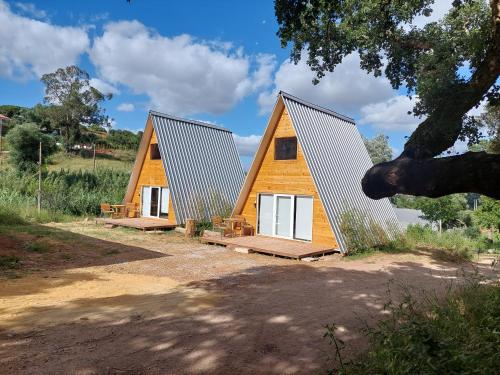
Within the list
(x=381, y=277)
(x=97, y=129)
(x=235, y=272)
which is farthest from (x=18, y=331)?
(x=97, y=129)

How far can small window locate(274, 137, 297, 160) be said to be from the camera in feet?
49.5

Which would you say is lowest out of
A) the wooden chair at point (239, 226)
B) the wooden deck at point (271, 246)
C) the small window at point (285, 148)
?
the wooden deck at point (271, 246)

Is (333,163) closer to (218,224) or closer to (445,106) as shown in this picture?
(218,224)

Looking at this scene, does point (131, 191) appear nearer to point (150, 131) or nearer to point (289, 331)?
point (150, 131)

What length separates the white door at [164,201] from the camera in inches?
770

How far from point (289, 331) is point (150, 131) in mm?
16708

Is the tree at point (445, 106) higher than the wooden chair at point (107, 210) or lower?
higher

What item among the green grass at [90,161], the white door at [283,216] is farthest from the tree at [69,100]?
the white door at [283,216]

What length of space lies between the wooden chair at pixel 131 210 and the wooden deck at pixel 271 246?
750cm

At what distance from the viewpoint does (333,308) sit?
22.4 ft

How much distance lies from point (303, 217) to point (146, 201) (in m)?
10.2

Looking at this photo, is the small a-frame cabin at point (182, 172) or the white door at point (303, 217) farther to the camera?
the small a-frame cabin at point (182, 172)

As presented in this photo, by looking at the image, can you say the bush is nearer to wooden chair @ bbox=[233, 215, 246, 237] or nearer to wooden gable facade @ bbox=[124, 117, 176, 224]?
wooden chair @ bbox=[233, 215, 246, 237]

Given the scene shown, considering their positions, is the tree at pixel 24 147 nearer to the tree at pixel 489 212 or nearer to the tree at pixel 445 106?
the tree at pixel 445 106
